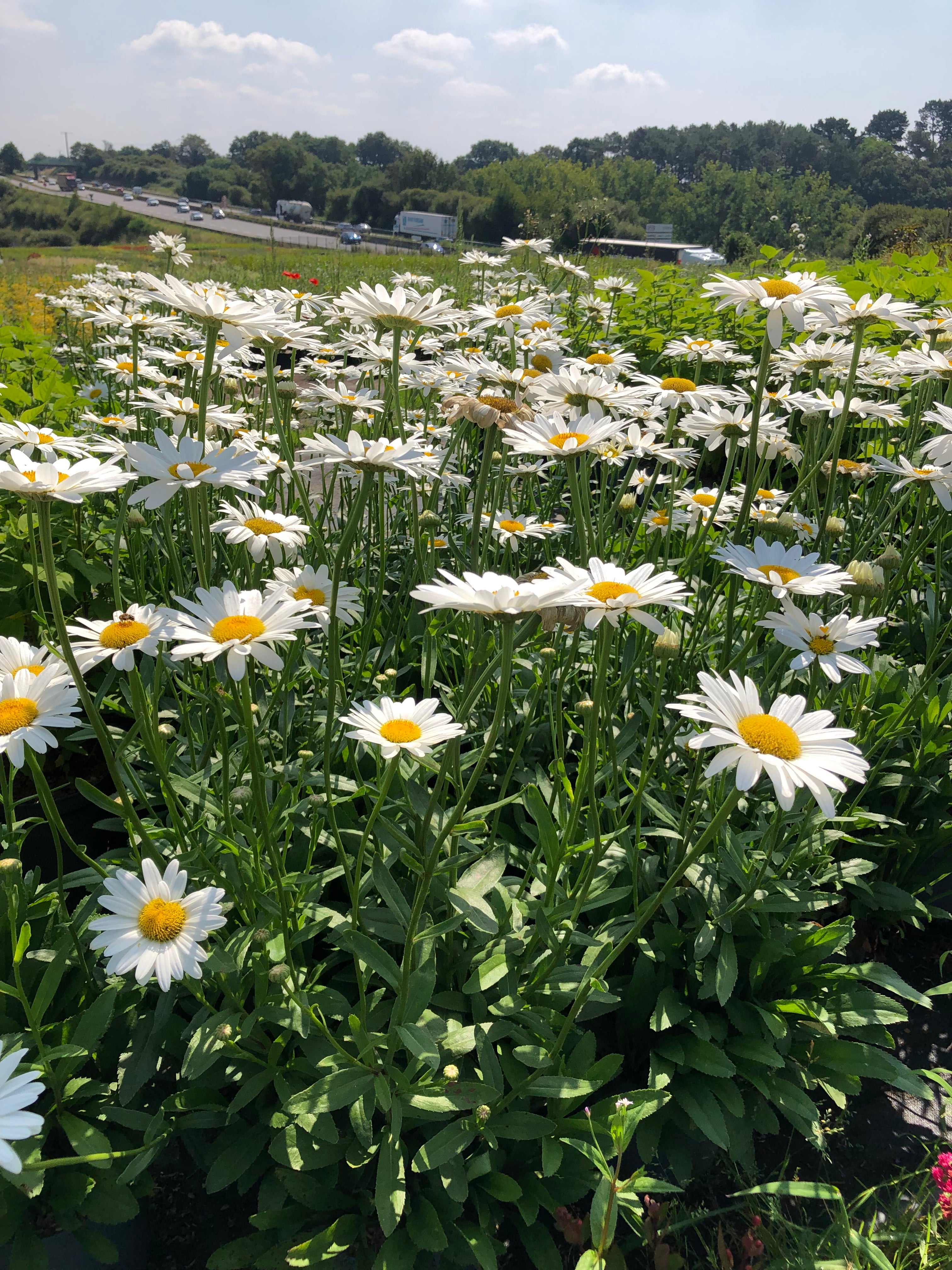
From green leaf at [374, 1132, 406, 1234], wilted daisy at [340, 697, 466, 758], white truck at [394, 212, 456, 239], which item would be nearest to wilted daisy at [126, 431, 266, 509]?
wilted daisy at [340, 697, 466, 758]

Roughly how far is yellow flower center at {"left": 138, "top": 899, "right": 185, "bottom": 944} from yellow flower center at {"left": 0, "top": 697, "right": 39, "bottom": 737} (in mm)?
442

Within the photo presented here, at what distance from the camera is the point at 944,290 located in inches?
200

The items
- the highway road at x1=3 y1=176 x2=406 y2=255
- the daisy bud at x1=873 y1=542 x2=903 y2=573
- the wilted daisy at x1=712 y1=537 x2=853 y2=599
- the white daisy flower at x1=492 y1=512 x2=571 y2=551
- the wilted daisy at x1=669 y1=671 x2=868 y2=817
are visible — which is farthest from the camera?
the highway road at x1=3 y1=176 x2=406 y2=255

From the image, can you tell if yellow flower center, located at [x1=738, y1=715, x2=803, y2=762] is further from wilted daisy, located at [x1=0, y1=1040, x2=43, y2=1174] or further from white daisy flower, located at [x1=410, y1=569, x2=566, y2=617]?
wilted daisy, located at [x1=0, y1=1040, x2=43, y2=1174]

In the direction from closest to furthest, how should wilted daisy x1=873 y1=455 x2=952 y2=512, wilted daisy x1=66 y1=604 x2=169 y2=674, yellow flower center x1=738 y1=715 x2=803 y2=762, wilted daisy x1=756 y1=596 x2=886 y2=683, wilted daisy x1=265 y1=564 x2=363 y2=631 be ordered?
yellow flower center x1=738 y1=715 x2=803 y2=762
wilted daisy x1=66 y1=604 x2=169 y2=674
wilted daisy x1=756 y1=596 x2=886 y2=683
wilted daisy x1=265 y1=564 x2=363 y2=631
wilted daisy x1=873 y1=455 x2=952 y2=512

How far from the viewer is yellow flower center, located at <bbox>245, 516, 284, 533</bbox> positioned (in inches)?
86.9

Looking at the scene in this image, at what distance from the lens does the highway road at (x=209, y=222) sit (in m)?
34.1

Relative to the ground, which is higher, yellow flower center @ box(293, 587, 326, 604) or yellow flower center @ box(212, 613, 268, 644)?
yellow flower center @ box(212, 613, 268, 644)

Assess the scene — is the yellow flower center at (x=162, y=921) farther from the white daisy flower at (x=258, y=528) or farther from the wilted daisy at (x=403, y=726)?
the white daisy flower at (x=258, y=528)

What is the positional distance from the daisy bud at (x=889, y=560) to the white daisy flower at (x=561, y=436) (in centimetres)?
121

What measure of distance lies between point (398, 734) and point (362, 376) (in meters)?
2.81

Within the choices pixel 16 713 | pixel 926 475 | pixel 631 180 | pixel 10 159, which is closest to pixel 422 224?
pixel 631 180

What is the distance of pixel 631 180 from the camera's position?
7744 cm

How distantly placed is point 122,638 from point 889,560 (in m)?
2.48
